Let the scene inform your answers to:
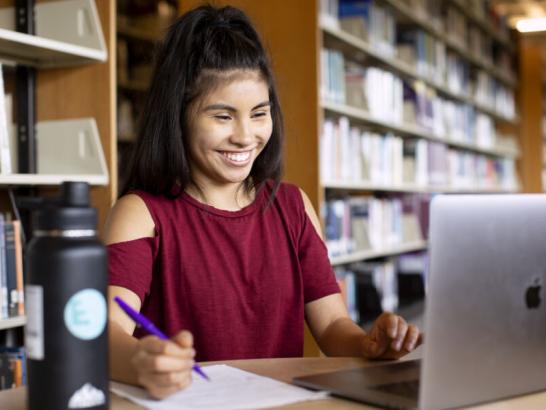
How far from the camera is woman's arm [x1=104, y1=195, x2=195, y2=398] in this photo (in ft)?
2.73

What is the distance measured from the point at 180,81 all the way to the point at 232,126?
0.13 metres

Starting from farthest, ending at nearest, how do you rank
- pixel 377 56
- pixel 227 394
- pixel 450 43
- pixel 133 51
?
1. pixel 450 43
2. pixel 133 51
3. pixel 377 56
4. pixel 227 394

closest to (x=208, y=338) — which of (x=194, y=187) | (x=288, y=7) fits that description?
(x=194, y=187)

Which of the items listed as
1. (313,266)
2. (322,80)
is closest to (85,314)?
(313,266)

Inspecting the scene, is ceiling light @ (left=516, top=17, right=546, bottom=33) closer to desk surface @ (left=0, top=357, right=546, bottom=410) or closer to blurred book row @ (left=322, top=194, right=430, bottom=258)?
blurred book row @ (left=322, top=194, right=430, bottom=258)

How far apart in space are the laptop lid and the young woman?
45 cm

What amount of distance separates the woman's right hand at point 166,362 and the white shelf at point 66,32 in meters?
1.57

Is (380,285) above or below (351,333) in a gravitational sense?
below

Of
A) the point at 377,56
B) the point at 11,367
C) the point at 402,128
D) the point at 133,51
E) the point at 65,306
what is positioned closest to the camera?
the point at 65,306

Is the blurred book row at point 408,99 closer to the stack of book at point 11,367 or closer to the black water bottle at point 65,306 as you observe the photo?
the stack of book at point 11,367

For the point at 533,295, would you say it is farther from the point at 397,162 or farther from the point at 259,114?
the point at 397,162

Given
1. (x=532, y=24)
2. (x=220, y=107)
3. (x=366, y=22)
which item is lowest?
(x=220, y=107)

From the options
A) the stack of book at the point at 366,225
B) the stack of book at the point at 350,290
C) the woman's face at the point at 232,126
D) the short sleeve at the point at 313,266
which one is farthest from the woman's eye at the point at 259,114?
the stack of book at the point at 350,290

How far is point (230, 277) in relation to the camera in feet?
4.84
